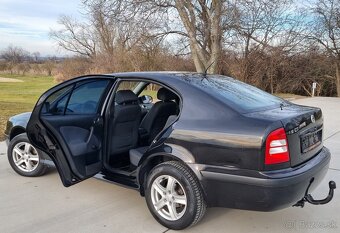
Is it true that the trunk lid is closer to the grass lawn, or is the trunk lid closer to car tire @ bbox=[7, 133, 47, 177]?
car tire @ bbox=[7, 133, 47, 177]

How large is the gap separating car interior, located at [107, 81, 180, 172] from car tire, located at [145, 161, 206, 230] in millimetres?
567

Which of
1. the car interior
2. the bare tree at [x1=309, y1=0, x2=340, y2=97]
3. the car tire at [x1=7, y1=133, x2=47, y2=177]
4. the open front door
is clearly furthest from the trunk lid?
the bare tree at [x1=309, y1=0, x2=340, y2=97]

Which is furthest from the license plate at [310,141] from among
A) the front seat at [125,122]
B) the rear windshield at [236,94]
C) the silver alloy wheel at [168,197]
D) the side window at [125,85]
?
the side window at [125,85]

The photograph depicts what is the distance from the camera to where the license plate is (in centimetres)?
315

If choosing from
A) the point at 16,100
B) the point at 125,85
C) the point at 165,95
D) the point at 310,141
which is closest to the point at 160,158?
the point at 165,95

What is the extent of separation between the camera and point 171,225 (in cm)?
331

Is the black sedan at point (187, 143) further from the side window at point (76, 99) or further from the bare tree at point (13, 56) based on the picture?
the bare tree at point (13, 56)

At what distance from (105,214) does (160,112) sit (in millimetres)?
1301

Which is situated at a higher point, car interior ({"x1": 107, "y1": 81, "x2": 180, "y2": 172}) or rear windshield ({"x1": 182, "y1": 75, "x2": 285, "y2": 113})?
rear windshield ({"x1": 182, "y1": 75, "x2": 285, "y2": 113})

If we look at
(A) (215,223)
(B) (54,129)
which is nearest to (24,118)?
(B) (54,129)

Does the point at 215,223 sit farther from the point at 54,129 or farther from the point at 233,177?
the point at 54,129

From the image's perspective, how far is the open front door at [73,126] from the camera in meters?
3.74

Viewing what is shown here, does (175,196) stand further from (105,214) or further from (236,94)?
(236,94)

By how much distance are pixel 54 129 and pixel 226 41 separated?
15.1 m
